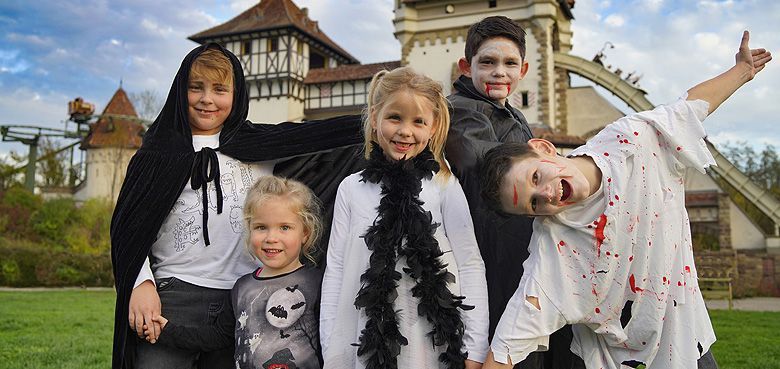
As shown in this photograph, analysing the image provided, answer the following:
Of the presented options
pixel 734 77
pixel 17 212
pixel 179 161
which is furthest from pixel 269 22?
pixel 734 77

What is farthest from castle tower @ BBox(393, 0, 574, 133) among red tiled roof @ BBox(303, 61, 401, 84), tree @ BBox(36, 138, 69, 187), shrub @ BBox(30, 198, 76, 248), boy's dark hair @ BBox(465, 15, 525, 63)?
tree @ BBox(36, 138, 69, 187)

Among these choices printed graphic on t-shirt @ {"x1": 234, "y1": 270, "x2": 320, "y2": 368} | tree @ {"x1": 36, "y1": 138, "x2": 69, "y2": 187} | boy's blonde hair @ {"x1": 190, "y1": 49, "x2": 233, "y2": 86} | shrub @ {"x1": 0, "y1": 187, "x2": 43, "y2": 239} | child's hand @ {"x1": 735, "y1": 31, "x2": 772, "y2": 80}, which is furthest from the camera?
tree @ {"x1": 36, "y1": 138, "x2": 69, "y2": 187}

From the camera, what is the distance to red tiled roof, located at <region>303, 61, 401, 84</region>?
91.7ft

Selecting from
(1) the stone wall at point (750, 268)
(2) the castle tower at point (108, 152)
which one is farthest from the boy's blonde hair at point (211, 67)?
(2) the castle tower at point (108, 152)

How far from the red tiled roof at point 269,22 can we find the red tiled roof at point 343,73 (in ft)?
6.24

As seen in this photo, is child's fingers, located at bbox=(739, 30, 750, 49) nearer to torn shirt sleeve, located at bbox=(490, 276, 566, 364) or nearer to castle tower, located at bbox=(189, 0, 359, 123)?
torn shirt sleeve, located at bbox=(490, 276, 566, 364)

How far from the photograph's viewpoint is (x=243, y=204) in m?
2.89

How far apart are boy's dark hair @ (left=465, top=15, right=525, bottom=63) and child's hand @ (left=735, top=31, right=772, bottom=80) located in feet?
2.84

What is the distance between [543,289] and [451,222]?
1.54ft

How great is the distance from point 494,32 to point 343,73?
1037 inches

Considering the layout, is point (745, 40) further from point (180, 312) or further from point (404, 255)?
point (180, 312)

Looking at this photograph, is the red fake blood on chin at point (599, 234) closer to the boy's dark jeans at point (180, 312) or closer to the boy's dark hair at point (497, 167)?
the boy's dark hair at point (497, 167)

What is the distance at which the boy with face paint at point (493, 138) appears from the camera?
249 cm

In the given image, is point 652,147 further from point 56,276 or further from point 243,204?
point 56,276
